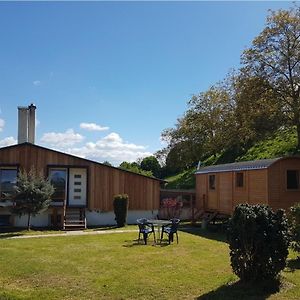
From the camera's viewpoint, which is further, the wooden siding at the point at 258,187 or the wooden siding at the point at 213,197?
the wooden siding at the point at 213,197

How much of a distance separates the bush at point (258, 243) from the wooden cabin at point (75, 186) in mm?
14834

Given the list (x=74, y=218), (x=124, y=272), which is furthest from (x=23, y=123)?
(x=124, y=272)

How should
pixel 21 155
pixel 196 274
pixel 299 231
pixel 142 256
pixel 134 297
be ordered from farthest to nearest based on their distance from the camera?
pixel 21 155 < pixel 142 256 < pixel 299 231 < pixel 196 274 < pixel 134 297

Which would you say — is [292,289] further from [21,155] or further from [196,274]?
[21,155]

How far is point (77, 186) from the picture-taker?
24.2m

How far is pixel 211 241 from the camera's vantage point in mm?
16188

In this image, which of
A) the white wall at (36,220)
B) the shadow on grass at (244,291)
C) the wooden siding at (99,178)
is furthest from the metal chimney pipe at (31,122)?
the shadow on grass at (244,291)

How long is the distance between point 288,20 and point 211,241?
1409 cm

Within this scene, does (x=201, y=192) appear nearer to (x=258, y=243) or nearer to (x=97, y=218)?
(x=97, y=218)

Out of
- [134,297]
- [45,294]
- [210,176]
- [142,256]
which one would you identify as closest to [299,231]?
[142,256]

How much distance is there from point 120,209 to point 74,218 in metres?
2.71

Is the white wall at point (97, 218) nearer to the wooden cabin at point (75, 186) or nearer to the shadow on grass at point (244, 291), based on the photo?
the wooden cabin at point (75, 186)

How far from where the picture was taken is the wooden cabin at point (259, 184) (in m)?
18.5

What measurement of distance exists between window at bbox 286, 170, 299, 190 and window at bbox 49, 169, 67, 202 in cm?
1225
